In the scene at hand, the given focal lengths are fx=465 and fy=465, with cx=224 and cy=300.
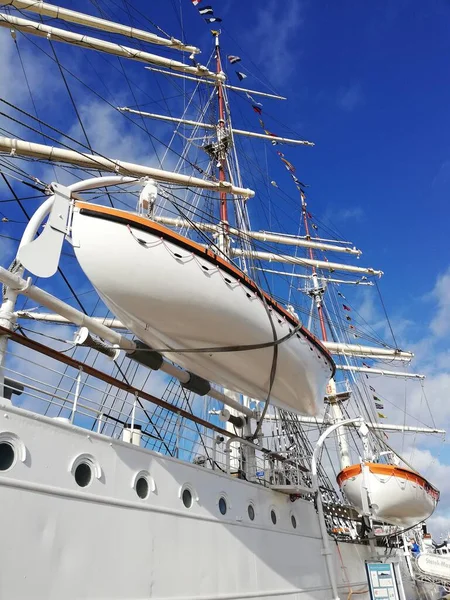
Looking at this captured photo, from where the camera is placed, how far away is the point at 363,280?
31031 millimetres

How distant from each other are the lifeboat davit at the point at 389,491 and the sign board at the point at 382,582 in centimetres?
367

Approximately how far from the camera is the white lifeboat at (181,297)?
20.4 feet

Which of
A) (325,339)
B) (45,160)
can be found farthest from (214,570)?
(325,339)

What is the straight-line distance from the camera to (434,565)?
734 inches

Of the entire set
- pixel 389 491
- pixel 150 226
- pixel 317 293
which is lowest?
pixel 150 226

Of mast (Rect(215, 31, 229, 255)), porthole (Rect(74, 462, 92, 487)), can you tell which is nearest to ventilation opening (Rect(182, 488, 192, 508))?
porthole (Rect(74, 462, 92, 487))

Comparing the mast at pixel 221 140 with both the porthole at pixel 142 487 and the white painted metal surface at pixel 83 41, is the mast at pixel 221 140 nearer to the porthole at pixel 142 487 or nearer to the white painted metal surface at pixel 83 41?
the white painted metal surface at pixel 83 41

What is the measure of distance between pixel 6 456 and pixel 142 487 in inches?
86.0

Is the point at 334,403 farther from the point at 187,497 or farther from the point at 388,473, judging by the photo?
the point at 187,497

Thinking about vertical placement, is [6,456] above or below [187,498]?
below

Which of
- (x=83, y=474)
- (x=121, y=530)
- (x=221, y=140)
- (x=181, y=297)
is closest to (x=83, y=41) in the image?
(x=221, y=140)

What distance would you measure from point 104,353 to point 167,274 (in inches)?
78.6

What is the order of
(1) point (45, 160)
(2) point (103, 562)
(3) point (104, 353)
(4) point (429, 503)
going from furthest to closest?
(4) point (429, 503)
(1) point (45, 160)
(3) point (104, 353)
(2) point (103, 562)

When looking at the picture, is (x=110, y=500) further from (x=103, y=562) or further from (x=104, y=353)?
(x=104, y=353)
